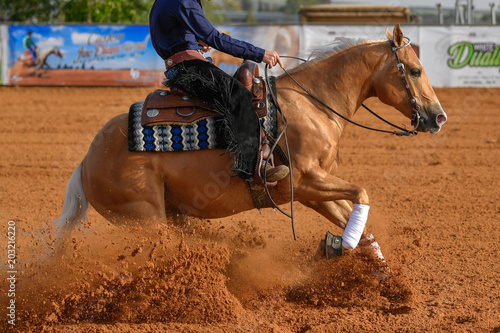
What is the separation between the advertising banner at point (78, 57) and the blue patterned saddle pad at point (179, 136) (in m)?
13.0

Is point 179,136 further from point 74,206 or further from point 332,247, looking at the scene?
point 332,247

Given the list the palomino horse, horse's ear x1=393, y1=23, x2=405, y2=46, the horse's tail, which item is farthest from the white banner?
the horse's tail

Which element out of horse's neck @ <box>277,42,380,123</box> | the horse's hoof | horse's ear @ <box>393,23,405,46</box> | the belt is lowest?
A: the horse's hoof

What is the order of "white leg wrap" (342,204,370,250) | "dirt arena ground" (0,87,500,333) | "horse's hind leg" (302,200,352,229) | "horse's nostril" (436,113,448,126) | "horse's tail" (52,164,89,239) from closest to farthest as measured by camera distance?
"dirt arena ground" (0,87,500,333) → "white leg wrap" (342,204,370,250) → "horse's nostril" (436,113,448,126) → "horse's tail" (52,164,89,239) → "horse's hind leg" (302,200,352,229)

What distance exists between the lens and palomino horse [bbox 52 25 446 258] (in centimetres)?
471

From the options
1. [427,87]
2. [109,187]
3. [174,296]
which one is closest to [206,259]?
[174,296]

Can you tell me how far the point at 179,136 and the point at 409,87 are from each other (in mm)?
1995

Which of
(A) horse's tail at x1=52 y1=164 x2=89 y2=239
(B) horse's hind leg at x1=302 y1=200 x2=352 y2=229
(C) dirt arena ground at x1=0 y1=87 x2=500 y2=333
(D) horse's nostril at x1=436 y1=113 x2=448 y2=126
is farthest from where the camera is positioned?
(B) horse's hind leg at x1=302 y1=200 x2=352 y2=229

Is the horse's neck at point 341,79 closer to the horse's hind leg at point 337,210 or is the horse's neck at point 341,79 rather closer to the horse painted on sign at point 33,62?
the horse's hind leg at point 337,210

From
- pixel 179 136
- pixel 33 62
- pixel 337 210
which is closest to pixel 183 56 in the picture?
pixel 179 136

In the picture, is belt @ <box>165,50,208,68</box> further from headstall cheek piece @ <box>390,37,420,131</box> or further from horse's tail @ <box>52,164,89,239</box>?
headstall cheek piece @ <box>390,37,420,131</box>

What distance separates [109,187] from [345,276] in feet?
7.10

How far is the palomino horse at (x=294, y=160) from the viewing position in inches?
185

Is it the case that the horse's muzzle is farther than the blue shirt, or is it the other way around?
the horse's muzzle
